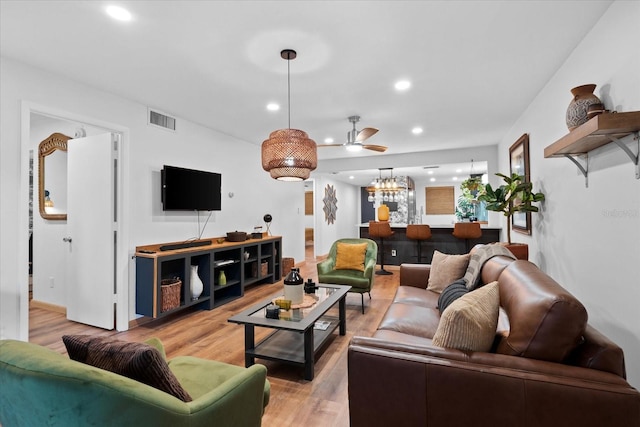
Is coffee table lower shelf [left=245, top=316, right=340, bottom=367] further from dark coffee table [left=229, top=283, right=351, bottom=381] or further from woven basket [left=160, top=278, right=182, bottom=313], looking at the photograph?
Result: woven basket [left=160, top=278, right=182, bottom=313]

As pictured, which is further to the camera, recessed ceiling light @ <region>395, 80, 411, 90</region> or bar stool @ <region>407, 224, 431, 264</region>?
bar stool @ <region>407, 224, 431, 264</region>

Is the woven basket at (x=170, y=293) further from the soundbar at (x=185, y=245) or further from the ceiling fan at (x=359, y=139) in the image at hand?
the ceiling fan at (x=359, y=139)

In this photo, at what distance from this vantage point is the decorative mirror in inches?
163

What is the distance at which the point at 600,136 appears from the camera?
1841 millimetres

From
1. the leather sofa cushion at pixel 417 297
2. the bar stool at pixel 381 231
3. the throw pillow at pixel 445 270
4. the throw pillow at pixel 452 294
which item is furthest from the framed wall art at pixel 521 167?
the bar stool at pixel 381 231

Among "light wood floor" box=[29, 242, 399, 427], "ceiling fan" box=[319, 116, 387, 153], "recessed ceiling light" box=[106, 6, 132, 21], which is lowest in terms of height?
"light wood floor" box=[29, 242, 399, 427]

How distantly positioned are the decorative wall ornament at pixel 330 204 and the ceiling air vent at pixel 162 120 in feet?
16.4

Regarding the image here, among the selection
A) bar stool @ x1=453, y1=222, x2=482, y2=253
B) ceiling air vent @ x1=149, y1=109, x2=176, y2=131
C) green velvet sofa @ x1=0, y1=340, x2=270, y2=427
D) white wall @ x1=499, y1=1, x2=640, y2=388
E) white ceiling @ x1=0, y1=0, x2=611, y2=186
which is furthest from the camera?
bar stool @ x1=453, y1=222, x2=482, y2=253

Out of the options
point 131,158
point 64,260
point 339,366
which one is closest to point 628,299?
point 339,366

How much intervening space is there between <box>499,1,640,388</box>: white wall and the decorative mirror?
552cm

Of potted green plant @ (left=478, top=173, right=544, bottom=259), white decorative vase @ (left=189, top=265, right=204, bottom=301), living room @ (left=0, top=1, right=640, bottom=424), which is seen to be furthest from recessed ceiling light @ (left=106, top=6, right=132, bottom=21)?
potted green plant @ (left=478, top=173, right=544, bottom=259)

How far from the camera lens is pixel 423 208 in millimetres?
11070

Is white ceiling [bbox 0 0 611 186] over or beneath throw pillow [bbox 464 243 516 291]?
over

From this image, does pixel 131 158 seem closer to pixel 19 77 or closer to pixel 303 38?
pixel 19 77
